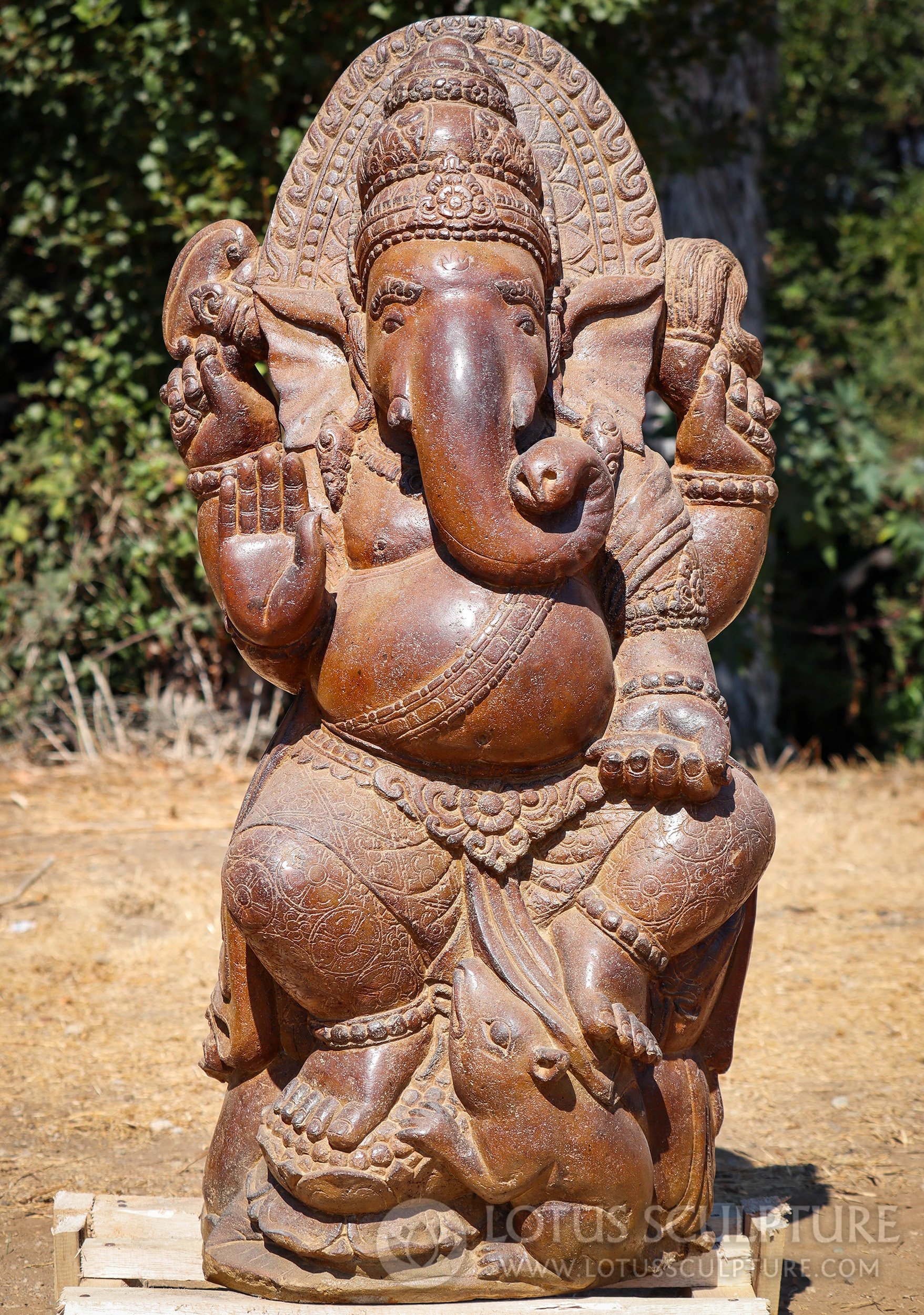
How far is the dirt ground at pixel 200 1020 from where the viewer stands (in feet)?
10.9

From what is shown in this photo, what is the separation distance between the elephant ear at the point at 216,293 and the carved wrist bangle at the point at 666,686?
1.04 m

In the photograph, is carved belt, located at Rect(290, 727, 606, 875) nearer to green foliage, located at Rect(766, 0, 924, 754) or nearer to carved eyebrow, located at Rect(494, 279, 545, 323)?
carved eyebrow, located at Rect(494, 279, 545, 323)

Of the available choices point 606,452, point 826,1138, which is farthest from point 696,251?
point 826,1138

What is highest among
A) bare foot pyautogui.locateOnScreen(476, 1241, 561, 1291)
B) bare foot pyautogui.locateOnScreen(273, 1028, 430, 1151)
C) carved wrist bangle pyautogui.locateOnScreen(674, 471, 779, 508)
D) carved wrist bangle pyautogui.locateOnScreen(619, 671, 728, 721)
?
carved wrist bangle pyautogui.locateOnScreen(674, 471, 779, 508)

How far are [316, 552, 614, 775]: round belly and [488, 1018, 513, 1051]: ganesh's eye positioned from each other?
0.47 metres

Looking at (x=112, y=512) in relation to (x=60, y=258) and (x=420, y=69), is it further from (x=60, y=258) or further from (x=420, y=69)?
(x=420, y=69)

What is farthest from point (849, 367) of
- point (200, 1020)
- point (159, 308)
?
point (200, 1020)

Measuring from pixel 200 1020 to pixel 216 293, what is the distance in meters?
2.67

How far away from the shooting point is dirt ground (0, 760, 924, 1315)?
3318mm

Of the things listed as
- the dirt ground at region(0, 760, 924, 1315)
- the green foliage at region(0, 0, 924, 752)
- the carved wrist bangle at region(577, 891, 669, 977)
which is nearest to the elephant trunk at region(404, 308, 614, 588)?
the carved wrist bangle at region(577, 891, 669, 977)

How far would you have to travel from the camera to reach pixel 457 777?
2.49 m

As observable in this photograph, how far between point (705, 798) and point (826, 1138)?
6.02 feet

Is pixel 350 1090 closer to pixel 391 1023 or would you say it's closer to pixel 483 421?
pixel 391 1023

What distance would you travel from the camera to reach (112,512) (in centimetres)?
679
